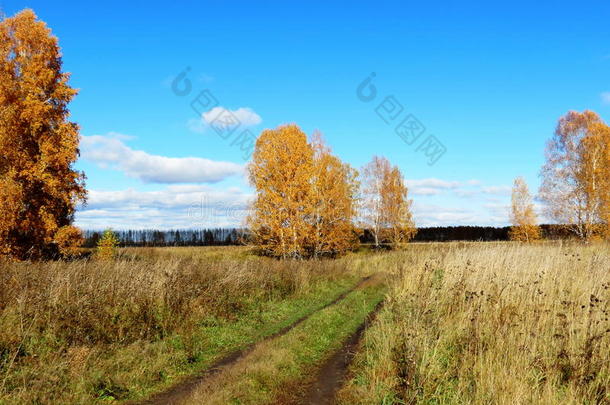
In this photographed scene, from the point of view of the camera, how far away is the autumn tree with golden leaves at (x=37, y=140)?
23.7 meters

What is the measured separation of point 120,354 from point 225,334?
3081 millimetres

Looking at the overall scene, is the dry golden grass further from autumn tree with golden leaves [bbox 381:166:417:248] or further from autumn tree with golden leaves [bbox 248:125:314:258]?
autumn tree with golden leaves [bbox 381:166:417:248]

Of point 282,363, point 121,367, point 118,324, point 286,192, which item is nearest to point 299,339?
point 282,363

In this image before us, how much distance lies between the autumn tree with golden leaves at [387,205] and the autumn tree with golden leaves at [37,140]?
30450 millimetres

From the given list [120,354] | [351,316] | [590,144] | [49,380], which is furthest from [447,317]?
[590,144]

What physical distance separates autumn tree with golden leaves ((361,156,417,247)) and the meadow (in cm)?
3458

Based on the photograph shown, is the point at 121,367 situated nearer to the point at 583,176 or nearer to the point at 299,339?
the point at 299,339

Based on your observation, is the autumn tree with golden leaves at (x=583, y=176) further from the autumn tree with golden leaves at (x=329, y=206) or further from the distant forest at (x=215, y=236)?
the distant forest at (x=215, y=236)

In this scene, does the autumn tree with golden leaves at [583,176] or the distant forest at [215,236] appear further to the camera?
the distant forest at [215,236]

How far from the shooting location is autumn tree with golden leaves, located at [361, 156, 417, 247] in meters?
48.0

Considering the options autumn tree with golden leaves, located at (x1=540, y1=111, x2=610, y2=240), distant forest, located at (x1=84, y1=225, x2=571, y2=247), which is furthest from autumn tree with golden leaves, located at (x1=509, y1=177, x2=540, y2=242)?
distant forest, located at (x1=84, y1=225, x2=571, y2=247)

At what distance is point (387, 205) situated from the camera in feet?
159

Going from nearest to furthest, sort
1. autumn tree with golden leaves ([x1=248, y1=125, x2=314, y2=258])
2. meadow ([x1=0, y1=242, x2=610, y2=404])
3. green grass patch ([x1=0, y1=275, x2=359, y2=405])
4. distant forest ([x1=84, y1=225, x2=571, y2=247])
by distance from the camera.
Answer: meadow ([x1=0, y1=242, x2=610, y2=404]) < green grass patch ([x1=0, y1=275, x2=359, y2=405]) < autumn tree with golden leaves ([x1=248, y1=125, x2=314, y2=258]) < distant forest ([x1=84, y1=225, x2=571, y2=247])

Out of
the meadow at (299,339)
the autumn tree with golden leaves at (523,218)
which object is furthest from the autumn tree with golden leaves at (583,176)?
the meadow at (299,339)
